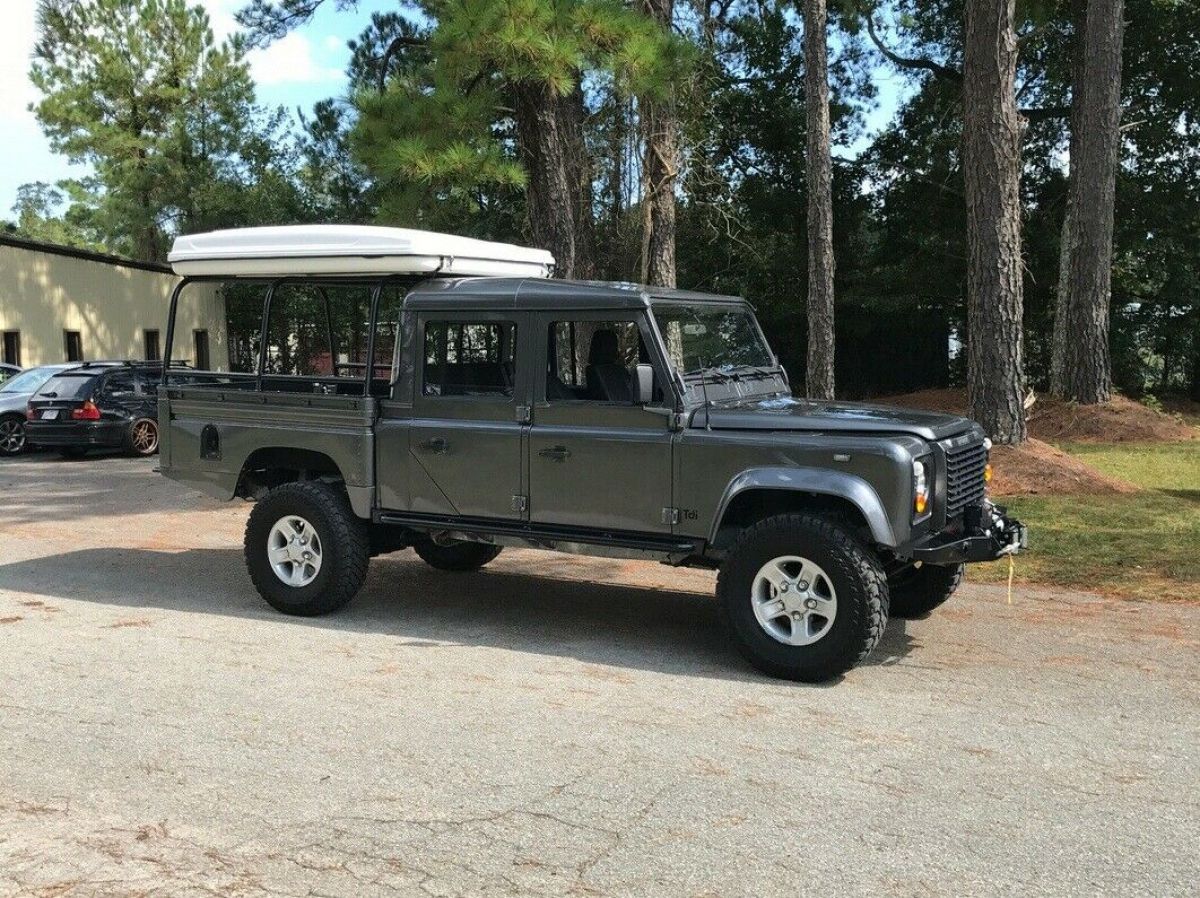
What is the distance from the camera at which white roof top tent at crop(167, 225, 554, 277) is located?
7.68m

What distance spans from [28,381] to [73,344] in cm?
1280

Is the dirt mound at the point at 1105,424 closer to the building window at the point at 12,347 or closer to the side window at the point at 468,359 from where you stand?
the side window at the point at 468,359

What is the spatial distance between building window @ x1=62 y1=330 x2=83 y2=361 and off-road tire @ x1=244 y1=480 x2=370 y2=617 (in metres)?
26.8

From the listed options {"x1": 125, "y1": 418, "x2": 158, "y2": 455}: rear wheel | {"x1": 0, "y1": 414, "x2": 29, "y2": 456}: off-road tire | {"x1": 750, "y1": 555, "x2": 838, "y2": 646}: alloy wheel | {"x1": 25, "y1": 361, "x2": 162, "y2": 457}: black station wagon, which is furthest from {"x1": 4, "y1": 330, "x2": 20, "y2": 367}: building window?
{"x1": 750, "y1": 555, "x2": 838, "y2": 646}: alloy wheel

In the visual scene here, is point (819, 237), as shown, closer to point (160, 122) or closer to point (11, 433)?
point (11, 433)

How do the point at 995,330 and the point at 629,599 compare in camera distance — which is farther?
the point at 995,330

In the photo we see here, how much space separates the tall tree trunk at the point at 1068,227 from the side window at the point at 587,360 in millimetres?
16564

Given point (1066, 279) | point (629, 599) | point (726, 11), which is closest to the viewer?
point (629, 599)

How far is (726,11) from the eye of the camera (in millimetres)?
30094

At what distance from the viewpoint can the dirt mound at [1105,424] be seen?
1923cm

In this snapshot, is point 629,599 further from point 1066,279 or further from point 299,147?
point 299,147

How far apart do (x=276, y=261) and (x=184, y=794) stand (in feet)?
13.5

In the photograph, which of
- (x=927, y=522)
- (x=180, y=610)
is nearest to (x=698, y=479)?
(x=927, y=522)

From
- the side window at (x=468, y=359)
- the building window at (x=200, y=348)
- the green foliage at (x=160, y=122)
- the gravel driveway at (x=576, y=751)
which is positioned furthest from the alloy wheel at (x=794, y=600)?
the green foliage at (x=160, y=122)
